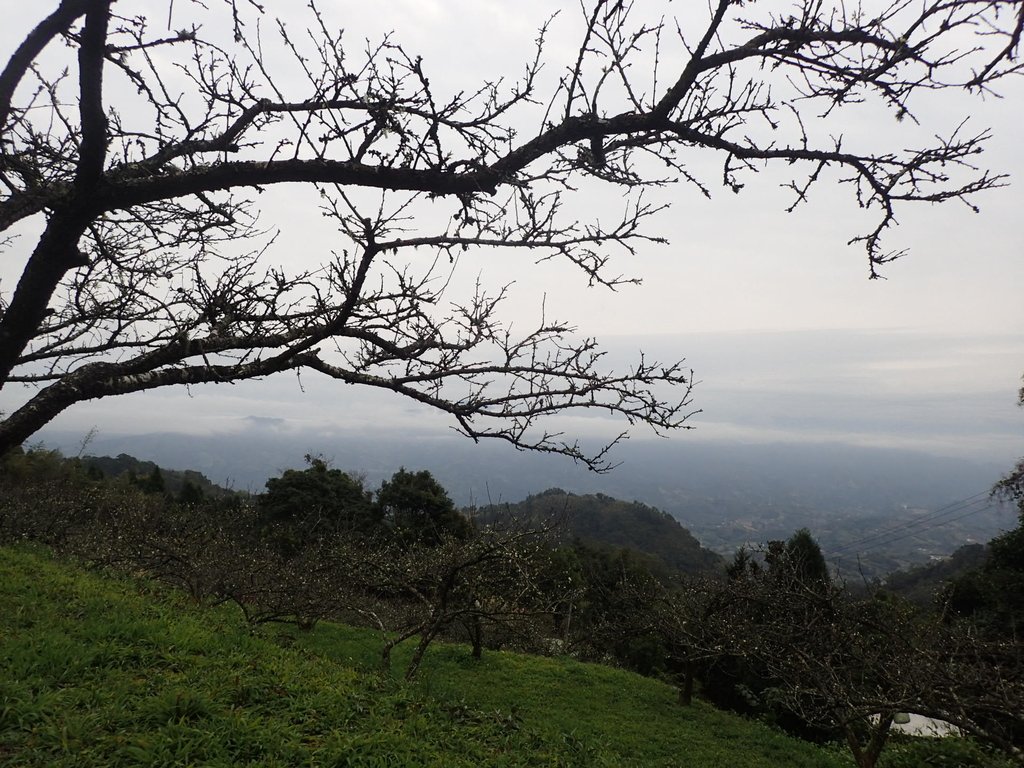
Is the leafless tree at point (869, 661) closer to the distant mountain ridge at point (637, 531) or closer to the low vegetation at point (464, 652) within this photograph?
the low vegetation at point (464, 652)

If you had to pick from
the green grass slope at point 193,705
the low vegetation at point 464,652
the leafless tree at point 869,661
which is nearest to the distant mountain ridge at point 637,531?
the low vegetation at point 464,652

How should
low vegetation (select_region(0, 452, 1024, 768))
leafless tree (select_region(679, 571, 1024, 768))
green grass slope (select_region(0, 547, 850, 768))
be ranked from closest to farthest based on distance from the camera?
green grass slope (select_region(0, 547, 850, 768)) → low vegetation (select_region(0, 452, 1024, 768)) → leafless tree (select_region(679, 571, 1024, 768))

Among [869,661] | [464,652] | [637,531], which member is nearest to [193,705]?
[869,661]

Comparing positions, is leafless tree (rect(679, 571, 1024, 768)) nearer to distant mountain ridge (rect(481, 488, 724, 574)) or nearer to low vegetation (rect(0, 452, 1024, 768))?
low vegetation (rect(0, 452, 1024, 768))

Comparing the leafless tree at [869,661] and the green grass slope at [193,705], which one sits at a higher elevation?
the green grass slope at [193,705]

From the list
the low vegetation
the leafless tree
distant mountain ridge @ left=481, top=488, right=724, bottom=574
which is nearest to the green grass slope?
the low vegetation

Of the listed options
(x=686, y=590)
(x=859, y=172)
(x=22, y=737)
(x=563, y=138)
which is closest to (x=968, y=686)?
(x=859, y=172)

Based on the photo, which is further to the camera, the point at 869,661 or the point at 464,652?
the point at 464,652

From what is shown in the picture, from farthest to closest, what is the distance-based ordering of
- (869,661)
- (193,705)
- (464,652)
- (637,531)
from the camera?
1. (637,531)
2. (464,652)
3. (869,661)
4. (193,705)

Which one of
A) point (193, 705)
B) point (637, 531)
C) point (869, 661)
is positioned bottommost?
point (637, 531)

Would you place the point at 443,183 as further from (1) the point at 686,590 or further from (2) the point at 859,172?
(1) the point at 686,590

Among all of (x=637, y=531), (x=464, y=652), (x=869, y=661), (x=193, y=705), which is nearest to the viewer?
(x=193, y=705)

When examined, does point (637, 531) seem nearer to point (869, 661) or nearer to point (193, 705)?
point (869, 661)

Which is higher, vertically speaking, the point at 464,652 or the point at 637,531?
the point at 464,652
